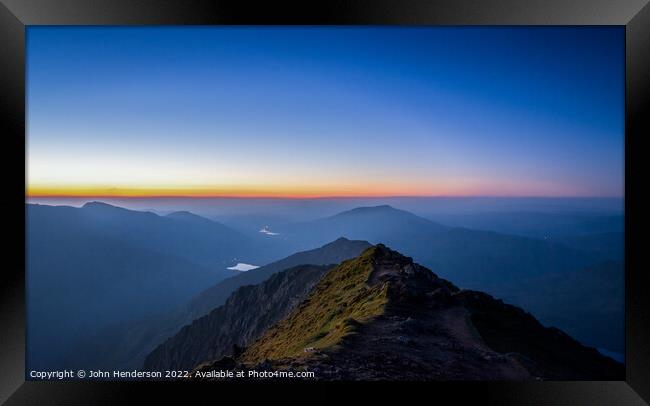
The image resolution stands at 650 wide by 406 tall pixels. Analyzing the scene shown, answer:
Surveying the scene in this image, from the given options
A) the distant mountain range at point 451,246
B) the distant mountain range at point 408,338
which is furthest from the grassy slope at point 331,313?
the distant mountain range at point 451,246

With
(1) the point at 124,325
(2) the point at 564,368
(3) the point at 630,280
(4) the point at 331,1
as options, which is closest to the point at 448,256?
(2) the point at 564,368

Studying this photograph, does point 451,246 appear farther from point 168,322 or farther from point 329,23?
point 168,322

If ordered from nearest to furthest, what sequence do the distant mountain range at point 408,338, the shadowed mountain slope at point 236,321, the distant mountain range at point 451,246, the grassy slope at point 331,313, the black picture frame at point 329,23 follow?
the black picture frame at point 329,23, the distant mountain range at point 408,338, the grassy slope at point 331,313, the distant mountain range at point 451,246, the shadowed mountain slope at point 236,321

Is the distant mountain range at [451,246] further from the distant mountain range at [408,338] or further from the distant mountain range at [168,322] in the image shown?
the distant mountain range at [168,322]

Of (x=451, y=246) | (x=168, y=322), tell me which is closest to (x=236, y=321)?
(x=168, y=322)

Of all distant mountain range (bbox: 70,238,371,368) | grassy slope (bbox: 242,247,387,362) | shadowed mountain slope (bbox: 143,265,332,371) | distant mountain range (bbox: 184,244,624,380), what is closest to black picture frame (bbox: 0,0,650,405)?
distant mountain range (bbox: 184,244,624,380)
